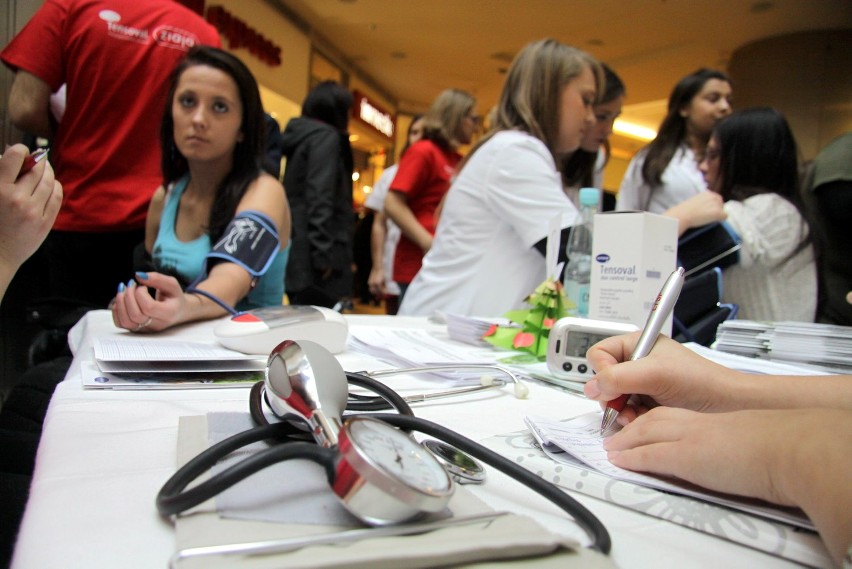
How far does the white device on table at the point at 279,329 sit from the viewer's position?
754mm

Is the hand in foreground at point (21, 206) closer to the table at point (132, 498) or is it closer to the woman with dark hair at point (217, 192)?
the table at point (132, 498)

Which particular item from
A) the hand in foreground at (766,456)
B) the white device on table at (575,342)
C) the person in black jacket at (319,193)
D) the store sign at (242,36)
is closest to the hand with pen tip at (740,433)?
the hand in foreground at (766,456)

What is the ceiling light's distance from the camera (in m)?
8.91

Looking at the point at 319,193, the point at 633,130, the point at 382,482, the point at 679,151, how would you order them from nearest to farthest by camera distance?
the point at 382,482, the point at 679,151, the point at 319,193, the point at 633,130

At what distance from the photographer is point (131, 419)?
1.49ft

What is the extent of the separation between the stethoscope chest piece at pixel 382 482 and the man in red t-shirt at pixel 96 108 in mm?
1380

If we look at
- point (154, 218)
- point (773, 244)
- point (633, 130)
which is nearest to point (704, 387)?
point (773, 244)

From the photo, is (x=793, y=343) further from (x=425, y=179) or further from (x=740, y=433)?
(x=425, y=179)

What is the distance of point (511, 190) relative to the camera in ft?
4.58

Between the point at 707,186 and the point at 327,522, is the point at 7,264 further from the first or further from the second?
the point at 707,186

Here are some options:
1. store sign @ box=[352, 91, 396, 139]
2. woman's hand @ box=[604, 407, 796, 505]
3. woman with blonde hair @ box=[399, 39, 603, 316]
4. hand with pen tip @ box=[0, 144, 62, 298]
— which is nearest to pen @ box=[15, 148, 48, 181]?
hand with pen tip @ box=[0, 144, 62, 298]

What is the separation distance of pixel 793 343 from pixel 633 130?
29.6 ft

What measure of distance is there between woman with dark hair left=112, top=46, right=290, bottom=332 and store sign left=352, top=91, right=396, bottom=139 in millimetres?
5338

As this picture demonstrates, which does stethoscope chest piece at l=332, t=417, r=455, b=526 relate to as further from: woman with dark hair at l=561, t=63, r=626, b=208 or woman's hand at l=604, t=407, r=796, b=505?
woman with dark hair at l=561, t=63, r=626, b=208
